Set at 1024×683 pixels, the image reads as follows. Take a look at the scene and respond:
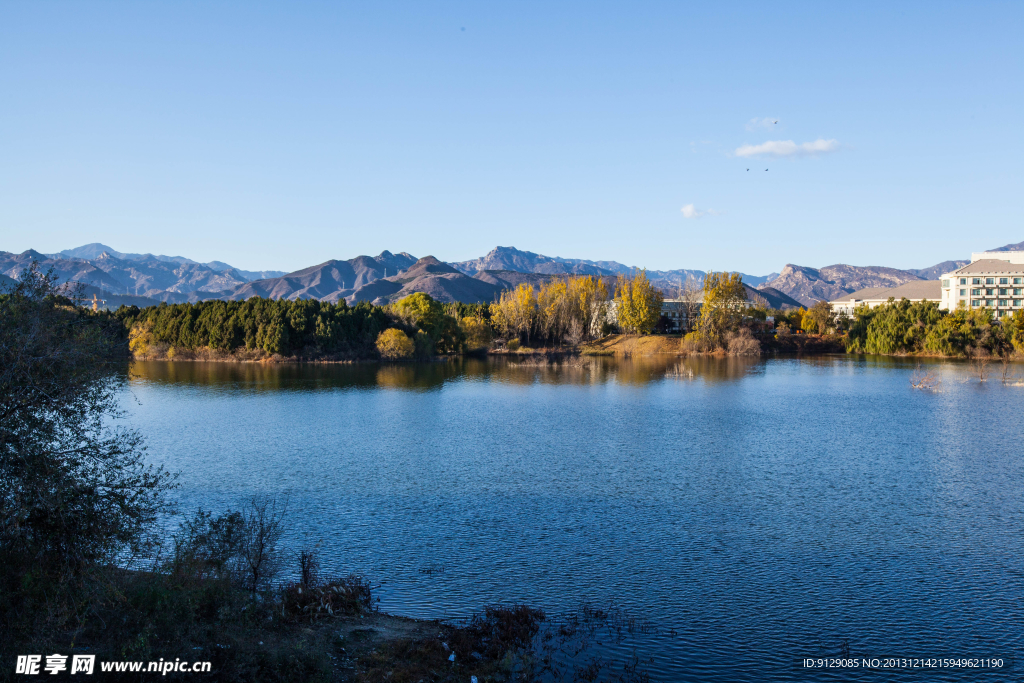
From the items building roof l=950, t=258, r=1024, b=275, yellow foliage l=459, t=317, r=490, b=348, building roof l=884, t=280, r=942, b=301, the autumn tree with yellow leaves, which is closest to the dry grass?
the autumn tree with yellow leaves

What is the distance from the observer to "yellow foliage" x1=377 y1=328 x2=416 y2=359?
75625mm

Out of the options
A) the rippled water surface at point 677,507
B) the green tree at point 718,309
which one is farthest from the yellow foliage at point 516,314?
the rippled water surface at point 677,507

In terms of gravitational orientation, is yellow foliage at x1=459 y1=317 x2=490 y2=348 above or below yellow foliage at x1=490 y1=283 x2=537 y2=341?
below

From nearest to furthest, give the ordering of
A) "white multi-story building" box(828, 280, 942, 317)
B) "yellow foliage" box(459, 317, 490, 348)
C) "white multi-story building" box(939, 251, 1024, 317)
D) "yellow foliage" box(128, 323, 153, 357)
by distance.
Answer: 1. "yellow foliage" box(128, 323, 153, 357)
2. "yellow foliage" box(459, 317, 490, 348)
3. "white multi-story building" box(939, 251, 1024, 317)
4. "white multi-story building" box(828, 280, 942, 317)

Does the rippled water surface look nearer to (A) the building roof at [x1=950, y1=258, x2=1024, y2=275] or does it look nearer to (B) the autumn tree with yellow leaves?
(B) the autumn tree with yellow leaves

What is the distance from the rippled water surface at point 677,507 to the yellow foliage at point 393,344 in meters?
33.9

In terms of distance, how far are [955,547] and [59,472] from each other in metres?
17.9

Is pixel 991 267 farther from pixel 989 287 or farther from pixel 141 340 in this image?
pixel 141 340

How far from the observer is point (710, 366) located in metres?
70.6

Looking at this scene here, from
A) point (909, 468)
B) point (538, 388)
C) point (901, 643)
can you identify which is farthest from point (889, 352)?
point (901, 643)

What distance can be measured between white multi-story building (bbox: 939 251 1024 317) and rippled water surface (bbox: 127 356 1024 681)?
243 ft

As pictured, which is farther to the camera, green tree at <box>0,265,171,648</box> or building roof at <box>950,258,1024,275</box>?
building roof at <box>950,258,1024,275</box>

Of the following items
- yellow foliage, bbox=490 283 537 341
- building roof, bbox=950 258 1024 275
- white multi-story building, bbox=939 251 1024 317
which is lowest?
yellow foliage, bbox=490 283 537 341

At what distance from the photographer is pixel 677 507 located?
1859 cm
